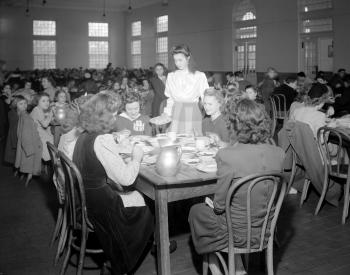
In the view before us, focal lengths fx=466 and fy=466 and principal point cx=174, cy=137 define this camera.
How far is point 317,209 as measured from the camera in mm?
3578

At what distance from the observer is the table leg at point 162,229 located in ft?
7.50

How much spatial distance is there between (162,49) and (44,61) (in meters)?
4.81

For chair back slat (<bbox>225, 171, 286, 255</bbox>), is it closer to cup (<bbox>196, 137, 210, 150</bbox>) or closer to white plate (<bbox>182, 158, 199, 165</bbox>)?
white plate (<bbox>182, 158, 199, 165</bbox>)

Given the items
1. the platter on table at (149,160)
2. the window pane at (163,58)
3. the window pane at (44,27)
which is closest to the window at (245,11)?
the window pane at (163,58)

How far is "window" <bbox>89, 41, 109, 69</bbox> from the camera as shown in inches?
745

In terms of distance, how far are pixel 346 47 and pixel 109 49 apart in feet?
37.4

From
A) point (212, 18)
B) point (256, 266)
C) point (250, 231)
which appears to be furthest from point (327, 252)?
point (212, 18)

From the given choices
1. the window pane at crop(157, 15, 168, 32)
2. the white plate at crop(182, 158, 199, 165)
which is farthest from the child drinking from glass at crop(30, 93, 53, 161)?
the window pane at crop(157, 15, 168, 32)

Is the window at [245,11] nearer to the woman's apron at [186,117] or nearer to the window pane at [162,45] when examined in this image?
the window pane at [162,45]

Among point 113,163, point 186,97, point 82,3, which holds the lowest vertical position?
point 113,163

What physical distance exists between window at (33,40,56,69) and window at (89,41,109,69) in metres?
1.49

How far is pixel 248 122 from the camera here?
81.2 inches

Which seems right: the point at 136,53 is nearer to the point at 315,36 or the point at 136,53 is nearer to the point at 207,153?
the point at 315,36

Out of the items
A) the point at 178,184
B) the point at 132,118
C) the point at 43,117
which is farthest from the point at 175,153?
the point at 43,117
